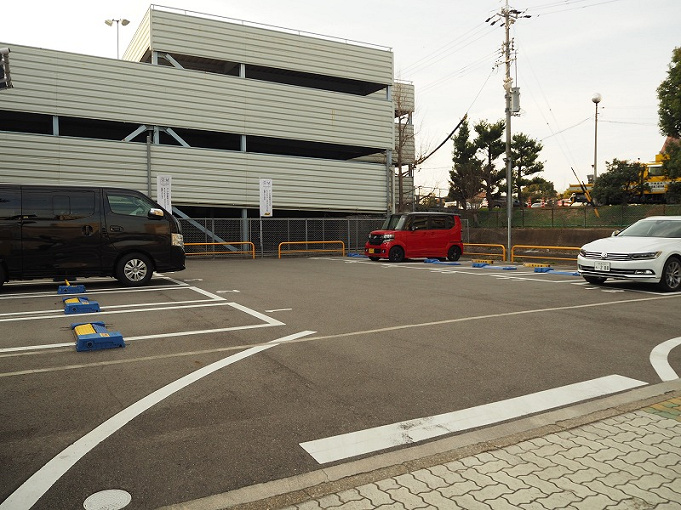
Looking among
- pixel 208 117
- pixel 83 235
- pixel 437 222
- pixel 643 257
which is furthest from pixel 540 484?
pixel 208 117

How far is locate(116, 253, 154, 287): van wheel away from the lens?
11.2m

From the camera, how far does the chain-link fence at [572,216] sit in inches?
1168

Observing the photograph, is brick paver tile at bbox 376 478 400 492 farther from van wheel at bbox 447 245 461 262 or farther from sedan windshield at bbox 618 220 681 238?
van wheel at bbox 447 245 461 262

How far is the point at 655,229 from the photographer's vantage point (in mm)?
11383

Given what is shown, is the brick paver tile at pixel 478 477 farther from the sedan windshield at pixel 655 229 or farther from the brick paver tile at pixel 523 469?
the sedan windshield at pixel 655 229

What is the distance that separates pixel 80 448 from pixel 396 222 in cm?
1779

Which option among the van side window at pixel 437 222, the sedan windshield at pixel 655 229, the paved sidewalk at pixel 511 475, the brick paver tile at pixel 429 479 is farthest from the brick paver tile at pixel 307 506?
the van side window at pixel 437 222

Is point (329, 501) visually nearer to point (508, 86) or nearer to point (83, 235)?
point (83, 235)

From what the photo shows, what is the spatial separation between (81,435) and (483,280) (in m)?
11.1

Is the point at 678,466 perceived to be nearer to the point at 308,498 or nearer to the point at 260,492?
the point at 308,498

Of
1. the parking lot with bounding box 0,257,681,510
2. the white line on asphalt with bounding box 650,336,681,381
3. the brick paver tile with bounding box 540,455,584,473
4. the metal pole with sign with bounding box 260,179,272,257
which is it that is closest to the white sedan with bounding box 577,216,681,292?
the parking lot with bounding box 0,257,681,510

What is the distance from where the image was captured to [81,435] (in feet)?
10.9

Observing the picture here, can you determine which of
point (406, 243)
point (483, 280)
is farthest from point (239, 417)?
point (406, 243)

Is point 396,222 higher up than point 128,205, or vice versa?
point 128,205
